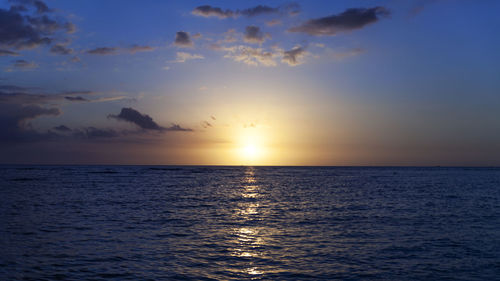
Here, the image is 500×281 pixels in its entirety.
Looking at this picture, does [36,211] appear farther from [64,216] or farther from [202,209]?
[202,209]

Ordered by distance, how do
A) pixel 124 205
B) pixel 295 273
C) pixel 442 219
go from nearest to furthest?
pixel 295 273 → pixel 442 219 → pixel 124 205

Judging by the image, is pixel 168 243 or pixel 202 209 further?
pixel 202 209

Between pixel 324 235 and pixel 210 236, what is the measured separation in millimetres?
8110

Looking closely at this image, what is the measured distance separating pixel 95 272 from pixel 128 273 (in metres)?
1.60

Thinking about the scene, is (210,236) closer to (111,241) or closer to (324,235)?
(111,241)

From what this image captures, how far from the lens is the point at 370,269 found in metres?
17.4

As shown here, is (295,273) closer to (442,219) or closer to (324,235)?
(324,235)

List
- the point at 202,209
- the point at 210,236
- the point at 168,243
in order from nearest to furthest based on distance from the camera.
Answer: the point at 168,243 < the point at 210,236 < the point at 202,209

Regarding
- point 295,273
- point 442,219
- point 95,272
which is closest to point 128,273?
point 95,272

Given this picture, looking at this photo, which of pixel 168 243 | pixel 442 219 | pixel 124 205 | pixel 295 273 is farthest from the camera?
pixel 124 205

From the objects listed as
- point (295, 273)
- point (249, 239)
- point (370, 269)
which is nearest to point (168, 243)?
point (249, 239)

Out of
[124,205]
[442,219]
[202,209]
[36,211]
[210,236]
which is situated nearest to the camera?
[210,236]

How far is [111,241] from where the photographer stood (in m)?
23.1

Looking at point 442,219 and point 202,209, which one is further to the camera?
point 202,209
